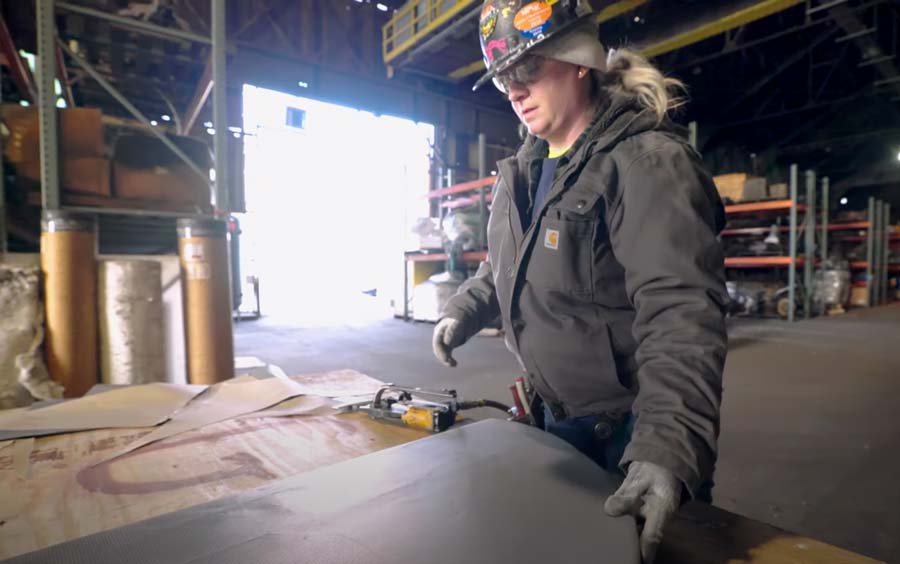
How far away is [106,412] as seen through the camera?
4.24ft

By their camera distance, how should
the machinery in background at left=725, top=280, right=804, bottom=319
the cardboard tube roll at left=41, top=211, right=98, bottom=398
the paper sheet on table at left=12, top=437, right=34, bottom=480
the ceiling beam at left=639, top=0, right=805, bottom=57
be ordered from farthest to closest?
the machinery in background at left=725, top=280, right=804, bottom=319, the ceiling beam at left=639, top=0, right=805, bottom=57, the cardboard tube roll at left=41, top=211, right=98, bottom=398, the paper sheet on table at left=12, top=437, right=34, bottom=480

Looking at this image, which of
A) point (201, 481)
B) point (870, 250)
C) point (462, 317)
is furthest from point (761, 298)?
point (201, 481)

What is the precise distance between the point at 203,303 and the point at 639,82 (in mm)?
2432

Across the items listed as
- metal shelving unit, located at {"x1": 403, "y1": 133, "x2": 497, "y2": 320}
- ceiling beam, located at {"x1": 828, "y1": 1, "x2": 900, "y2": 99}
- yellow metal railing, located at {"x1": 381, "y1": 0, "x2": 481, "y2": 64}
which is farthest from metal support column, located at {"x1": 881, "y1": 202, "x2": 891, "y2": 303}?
yellow metal railing, located at {"x1": 381, "y1": 0, "x2": 481, "y2": 64}

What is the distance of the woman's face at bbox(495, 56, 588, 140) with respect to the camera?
111cm

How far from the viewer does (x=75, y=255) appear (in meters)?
2.35

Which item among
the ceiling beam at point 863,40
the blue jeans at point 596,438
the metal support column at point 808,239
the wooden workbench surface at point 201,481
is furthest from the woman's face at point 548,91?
the metal support column at point 808,239

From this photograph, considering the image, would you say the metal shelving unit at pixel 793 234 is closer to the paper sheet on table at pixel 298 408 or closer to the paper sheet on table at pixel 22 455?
the paper sheet on table at pixel 298 408

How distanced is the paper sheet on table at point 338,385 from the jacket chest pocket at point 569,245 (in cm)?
83

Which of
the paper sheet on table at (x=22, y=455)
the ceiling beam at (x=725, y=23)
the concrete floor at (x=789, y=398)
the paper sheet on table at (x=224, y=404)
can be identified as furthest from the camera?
the ceiling beam at (x=725, y=23)

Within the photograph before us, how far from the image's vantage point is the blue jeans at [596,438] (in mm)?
1107

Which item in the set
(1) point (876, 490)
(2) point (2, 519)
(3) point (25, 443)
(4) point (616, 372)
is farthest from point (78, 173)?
(1) point (876, 490)

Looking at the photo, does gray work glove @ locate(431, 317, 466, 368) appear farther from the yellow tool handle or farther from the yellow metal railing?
the yellow metal railing

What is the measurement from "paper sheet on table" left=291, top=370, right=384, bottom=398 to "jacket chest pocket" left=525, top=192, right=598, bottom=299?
830mm
